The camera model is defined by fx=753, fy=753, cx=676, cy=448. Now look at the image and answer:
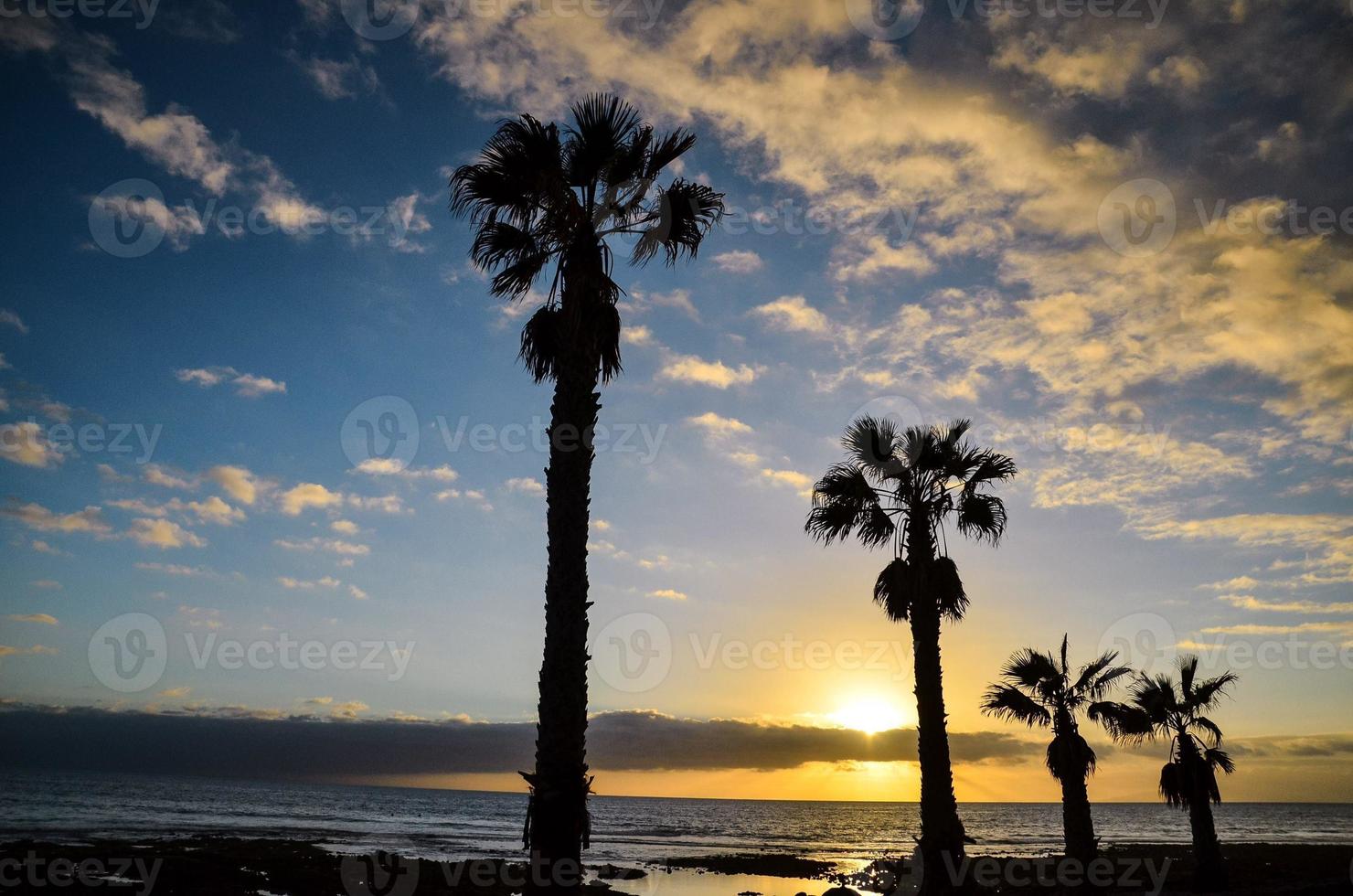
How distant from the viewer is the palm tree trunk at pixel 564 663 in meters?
8.80

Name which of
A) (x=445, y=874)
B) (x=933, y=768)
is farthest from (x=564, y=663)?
(x=445, y=874)

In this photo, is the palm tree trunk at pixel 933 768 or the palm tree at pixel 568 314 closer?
the palm tree at pixel 568 314

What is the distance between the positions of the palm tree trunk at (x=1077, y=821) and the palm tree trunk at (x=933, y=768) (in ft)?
20.5

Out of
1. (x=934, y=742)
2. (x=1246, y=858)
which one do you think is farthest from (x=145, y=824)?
(x=1246, y=858)

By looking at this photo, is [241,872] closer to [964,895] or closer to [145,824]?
[964,895]

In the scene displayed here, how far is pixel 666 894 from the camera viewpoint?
33.2 metres

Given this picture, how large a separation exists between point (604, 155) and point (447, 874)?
32.9 metres

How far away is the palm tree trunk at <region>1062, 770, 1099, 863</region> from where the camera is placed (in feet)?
72.8

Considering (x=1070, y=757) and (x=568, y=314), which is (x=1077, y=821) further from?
(x=568, y=314)

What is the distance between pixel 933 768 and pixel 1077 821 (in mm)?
8244

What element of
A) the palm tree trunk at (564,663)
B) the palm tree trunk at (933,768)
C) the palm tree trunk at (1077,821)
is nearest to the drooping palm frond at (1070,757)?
the palm tree trunk at (1077,821)

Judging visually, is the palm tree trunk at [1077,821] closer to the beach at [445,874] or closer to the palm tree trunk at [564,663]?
the beach at [445,874]

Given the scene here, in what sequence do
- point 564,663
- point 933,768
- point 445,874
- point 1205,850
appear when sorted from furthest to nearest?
point 445,874, point 1205,850, point 933,768, point 564,663

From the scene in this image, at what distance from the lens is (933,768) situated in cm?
1836
